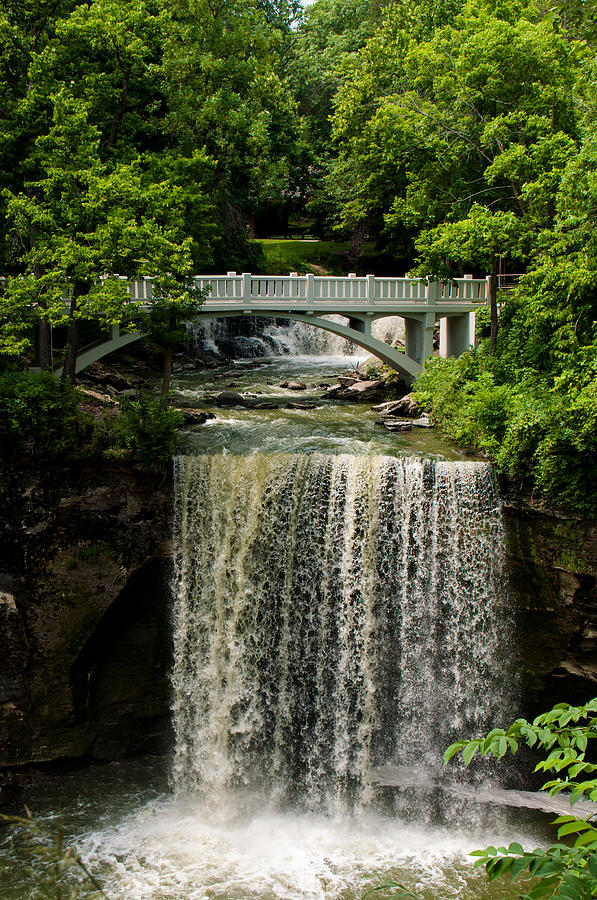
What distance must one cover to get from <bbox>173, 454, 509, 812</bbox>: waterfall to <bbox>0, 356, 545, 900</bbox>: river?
3 centimetres

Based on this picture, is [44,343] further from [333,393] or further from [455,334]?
[455,334]

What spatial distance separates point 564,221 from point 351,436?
721 centimetres

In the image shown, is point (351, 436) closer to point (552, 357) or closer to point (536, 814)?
point (552, 357)

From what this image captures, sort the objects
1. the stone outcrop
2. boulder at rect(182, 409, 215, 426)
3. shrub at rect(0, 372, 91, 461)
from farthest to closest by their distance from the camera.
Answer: the stone outcrop → boulder at rect(182, 409, 215, 426) → shrub at rect(0, 372, 91, 461)

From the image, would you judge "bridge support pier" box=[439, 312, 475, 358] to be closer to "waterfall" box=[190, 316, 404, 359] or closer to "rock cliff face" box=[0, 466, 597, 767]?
"waterfall" box=[190, 316, 404, 359]

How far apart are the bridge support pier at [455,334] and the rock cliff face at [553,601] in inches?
406

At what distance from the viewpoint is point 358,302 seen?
23156 mm

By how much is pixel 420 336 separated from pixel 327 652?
12124 mm

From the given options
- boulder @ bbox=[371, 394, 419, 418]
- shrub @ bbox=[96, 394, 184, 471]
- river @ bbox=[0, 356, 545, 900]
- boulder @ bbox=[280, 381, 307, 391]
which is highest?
boulder @ bbox=[280, 381, 307, 391]

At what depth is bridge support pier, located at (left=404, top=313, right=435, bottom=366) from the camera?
2378cm

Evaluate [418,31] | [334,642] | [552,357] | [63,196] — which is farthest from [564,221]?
[418,31]

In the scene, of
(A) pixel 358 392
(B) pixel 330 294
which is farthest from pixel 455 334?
(B) pixel 330 294

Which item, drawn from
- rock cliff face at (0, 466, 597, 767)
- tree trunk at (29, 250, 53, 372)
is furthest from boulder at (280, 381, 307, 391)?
rock cliff face at (0, 466, 597, 767)

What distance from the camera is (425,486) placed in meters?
15.7
